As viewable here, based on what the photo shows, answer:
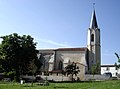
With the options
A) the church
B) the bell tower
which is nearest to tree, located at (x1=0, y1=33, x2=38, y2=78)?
the church

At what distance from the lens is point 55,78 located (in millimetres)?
90875

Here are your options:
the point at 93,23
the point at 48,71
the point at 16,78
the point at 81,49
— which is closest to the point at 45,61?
the point at 48,71

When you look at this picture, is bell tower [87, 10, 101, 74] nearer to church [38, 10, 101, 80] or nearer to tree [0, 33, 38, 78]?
church [38, 10, 101, 80]

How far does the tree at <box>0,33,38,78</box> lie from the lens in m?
60.9

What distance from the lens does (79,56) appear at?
104m

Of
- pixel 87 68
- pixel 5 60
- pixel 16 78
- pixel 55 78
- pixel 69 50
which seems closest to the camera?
pixel 5 60

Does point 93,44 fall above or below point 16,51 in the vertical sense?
above

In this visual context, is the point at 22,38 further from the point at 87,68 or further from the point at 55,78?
the point at 87,68

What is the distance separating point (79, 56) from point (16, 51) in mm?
46233

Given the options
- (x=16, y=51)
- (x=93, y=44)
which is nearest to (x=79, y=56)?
(x=93, y=44)

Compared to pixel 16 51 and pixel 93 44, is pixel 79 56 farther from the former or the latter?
pixel 16 51

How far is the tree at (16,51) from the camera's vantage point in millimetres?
60938

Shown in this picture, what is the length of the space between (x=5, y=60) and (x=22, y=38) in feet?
23.7

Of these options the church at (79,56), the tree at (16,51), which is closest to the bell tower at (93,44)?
the church at (79,56)
